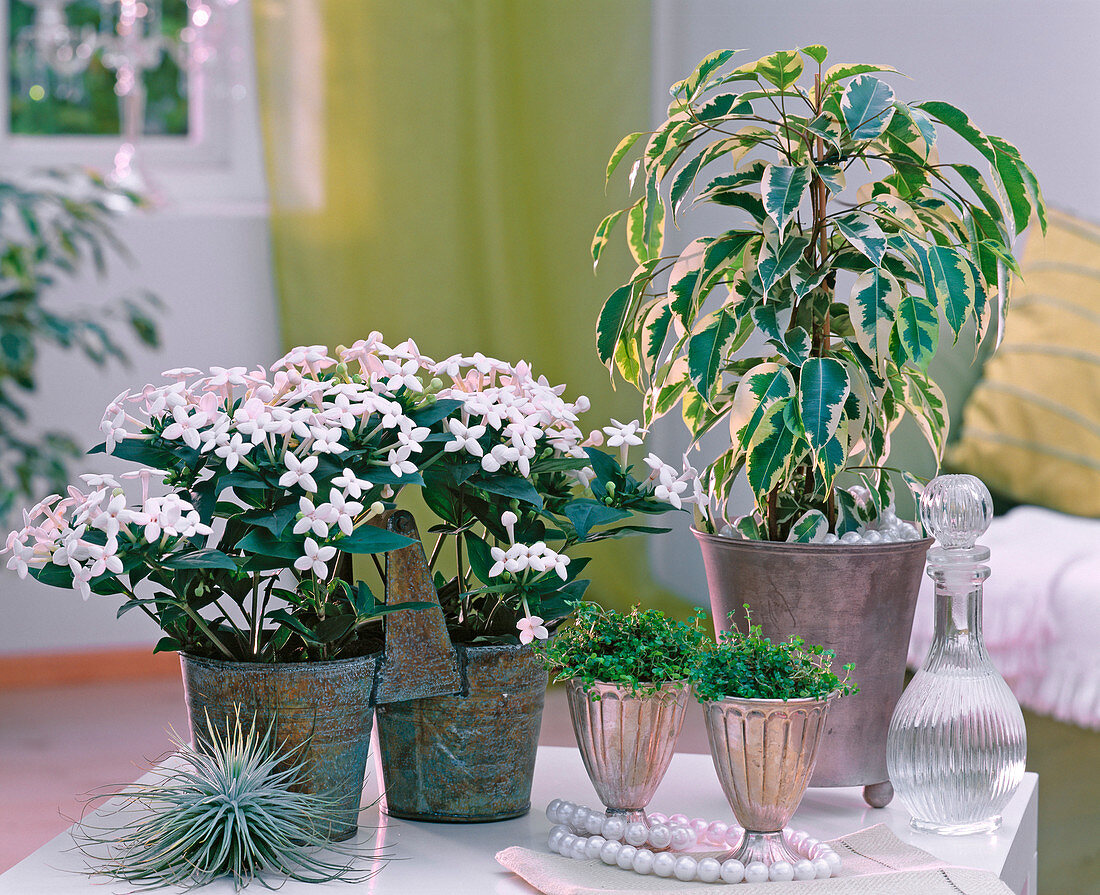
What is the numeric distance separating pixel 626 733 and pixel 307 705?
203 mm

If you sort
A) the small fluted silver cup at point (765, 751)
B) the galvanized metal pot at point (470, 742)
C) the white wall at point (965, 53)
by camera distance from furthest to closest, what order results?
the white wall at point (965, 53)
the galvanized metal pot at point (470, 742)
the small fluted silver cup at point (765, 751)

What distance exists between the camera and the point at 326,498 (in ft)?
2.40

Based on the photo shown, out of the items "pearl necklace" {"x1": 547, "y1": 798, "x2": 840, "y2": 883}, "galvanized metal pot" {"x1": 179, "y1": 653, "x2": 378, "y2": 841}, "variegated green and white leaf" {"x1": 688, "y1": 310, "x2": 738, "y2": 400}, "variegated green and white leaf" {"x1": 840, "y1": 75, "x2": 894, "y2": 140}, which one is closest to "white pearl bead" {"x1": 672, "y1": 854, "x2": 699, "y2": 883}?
"pearl necklace" {"x1": 547, "y1": 798, "x2": 840, "y2": 883}

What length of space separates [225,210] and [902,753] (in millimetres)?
2519

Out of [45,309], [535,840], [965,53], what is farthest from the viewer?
[45,309]

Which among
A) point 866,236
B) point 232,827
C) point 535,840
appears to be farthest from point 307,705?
point 866,236

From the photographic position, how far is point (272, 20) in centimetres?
286

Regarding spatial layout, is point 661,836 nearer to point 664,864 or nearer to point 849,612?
point 664,864

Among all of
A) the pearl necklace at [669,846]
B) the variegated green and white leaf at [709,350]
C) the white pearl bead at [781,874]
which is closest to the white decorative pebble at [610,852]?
the pearl necklace at [669,846]

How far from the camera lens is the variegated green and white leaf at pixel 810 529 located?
0.90m

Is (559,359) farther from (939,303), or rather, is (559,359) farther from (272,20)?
(939,303)

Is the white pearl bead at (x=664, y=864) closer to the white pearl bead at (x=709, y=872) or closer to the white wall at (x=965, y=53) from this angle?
the white pearl bead at (x=709, y=872)

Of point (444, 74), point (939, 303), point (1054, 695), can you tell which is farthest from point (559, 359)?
point (939, 303)

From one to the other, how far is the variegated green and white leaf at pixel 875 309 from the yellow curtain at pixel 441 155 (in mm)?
2013
